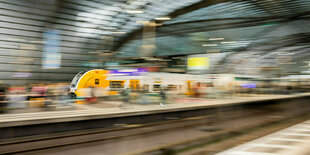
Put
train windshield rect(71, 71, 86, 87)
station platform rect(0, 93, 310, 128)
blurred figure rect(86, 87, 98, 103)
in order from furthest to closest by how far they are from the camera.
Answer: train windshield rect(71, 71, 86, 87), blurred figure rect(86, 87, 98, 103), station platform rect(0, 93, 310, 128)

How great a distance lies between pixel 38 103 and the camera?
10.4m

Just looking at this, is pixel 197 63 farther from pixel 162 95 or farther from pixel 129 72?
pixel 129 72

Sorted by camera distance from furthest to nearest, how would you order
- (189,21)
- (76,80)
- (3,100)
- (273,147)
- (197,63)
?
(189,21) < (76,80) < (197,63) < (3,100) < (273,147)

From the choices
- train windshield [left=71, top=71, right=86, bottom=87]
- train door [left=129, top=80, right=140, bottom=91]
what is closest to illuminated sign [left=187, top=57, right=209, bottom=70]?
train door [left=129, top=80, right=140, bottom=91]

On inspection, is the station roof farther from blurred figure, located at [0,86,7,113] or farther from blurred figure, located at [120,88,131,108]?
blurred figure, located at [0,86,7,113]

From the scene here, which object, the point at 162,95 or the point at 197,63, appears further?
the point at 162,95

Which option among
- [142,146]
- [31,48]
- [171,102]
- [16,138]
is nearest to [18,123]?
[16,138]

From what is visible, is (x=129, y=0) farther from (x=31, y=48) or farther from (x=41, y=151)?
(x=41, y=151)

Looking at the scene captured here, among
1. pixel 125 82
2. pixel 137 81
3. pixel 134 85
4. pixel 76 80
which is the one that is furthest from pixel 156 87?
pixel 76 80

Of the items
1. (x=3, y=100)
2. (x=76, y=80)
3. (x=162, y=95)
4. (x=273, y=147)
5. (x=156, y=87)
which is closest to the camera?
(x=273, y=147)

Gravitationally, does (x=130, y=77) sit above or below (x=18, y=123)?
above

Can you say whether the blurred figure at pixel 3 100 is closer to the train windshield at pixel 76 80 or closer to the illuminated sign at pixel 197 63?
the train windshield at pixel 76 80

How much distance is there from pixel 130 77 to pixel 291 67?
1822cm

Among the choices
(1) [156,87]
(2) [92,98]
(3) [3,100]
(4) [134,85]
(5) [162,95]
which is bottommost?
(2) [92,98]
